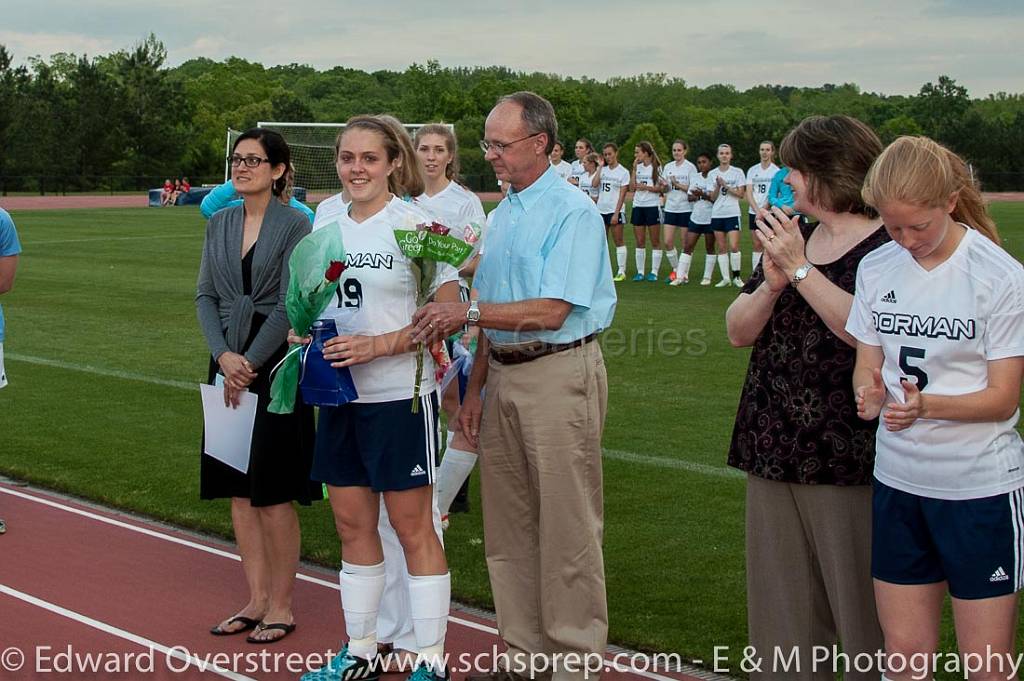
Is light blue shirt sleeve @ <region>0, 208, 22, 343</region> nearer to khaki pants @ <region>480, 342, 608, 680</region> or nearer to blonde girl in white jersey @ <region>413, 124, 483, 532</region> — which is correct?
blonde girl in white jersey @ <region>413, 124, 483, 532</region>

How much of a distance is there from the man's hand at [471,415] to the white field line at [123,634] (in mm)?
1285

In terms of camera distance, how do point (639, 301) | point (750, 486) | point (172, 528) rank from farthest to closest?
point (639, 301) → point (172, 528) → point (750, 486)

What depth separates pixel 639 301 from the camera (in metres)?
16.3

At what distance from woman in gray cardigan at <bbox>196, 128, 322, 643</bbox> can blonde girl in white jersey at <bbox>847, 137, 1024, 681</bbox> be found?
252 cm

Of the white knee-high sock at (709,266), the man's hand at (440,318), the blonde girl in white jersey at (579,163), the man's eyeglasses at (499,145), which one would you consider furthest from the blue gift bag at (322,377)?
the blonde girl in white jersey at (579,163)

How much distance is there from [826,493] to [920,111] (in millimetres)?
76026

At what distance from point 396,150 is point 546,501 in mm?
1408

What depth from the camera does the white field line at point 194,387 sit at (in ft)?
24.8

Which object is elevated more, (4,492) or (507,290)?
(507,290)

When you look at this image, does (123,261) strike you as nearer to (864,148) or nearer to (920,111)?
(864,148)

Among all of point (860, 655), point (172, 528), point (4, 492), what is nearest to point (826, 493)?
point (860, 655)

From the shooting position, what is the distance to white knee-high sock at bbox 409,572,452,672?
438 cm

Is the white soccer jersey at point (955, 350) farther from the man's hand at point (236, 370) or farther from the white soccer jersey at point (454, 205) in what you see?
the white soccer jersey at point (454, 205)

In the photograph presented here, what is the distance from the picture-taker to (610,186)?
840 inches
